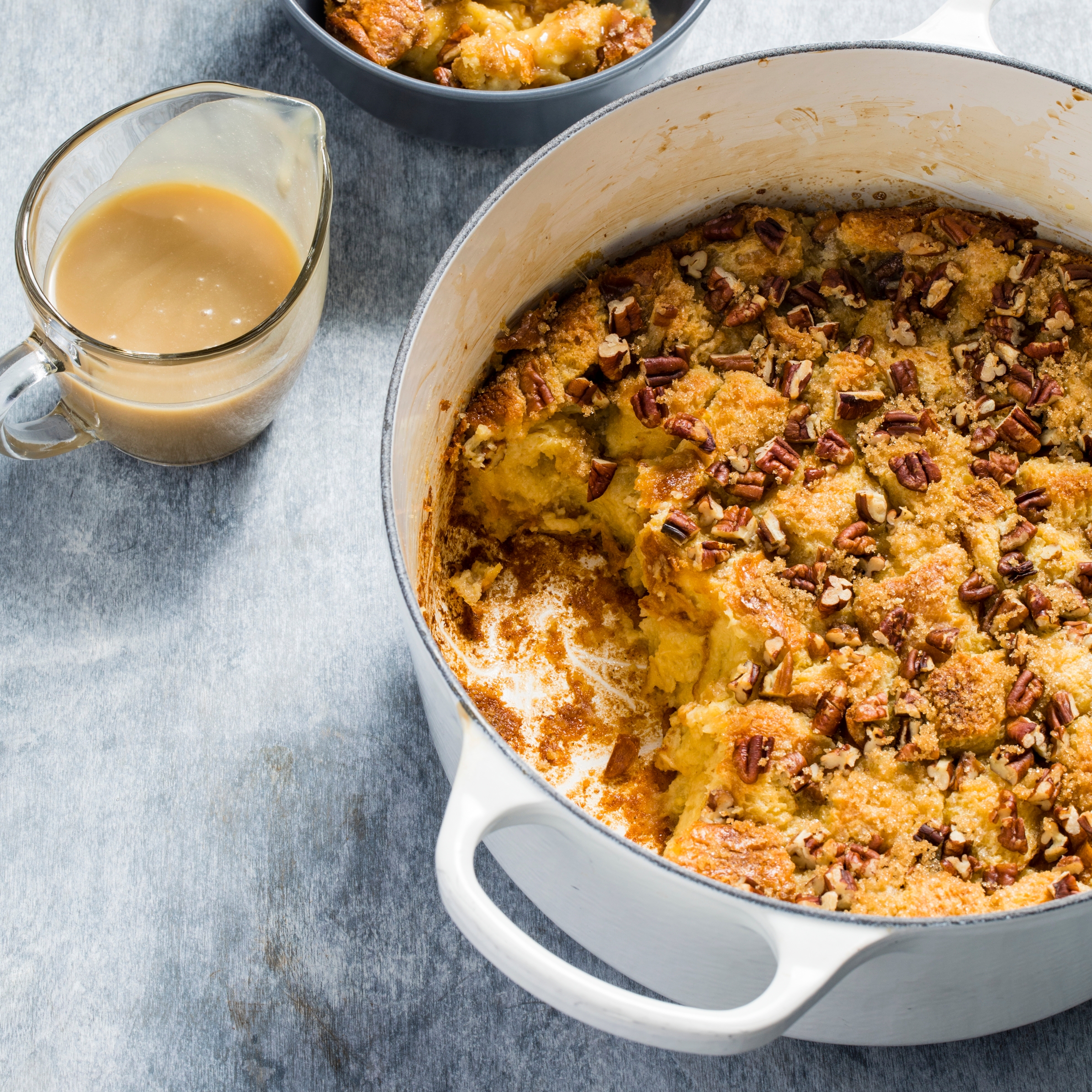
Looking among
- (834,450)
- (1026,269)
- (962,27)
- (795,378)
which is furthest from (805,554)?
(962,27)

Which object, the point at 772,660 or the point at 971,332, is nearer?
the point at 772,660

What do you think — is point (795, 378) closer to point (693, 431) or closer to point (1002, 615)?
point (693, 431)

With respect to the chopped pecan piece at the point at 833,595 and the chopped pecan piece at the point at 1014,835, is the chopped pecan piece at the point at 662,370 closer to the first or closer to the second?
the chopped pecan piece at the point at 833,595

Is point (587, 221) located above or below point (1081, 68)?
below

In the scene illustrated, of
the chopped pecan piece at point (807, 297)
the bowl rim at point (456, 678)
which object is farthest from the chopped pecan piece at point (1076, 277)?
the chopped pecan piece at point (807, 297)

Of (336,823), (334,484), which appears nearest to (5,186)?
(334,484)

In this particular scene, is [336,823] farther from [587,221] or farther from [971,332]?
[971,332]
